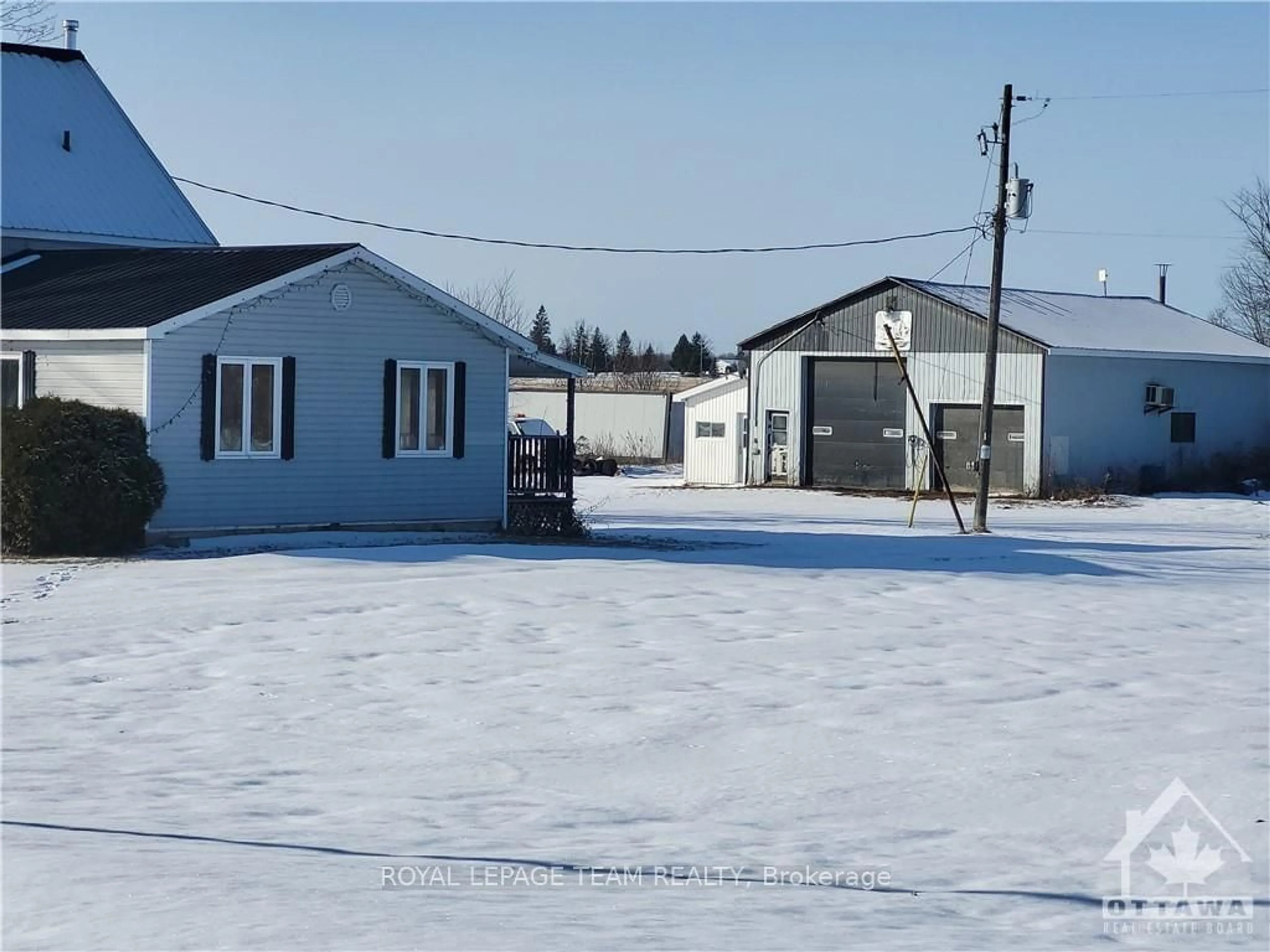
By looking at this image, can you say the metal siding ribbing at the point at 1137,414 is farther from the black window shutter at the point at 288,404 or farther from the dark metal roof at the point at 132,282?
the black window shutter at the point at 288,404

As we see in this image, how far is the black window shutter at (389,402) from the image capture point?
25.1 metres

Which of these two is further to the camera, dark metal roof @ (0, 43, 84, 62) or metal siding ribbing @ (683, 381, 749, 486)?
metal siding ribbing @ (683, 381, 749, 486)

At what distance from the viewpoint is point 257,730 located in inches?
484

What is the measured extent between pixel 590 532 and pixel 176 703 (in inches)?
610

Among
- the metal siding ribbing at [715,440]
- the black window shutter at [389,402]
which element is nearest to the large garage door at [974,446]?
the metal siding ribbing at [715,440]

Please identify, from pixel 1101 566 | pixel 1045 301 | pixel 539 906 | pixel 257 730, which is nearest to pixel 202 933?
pixel 539 906

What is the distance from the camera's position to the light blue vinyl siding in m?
22.9

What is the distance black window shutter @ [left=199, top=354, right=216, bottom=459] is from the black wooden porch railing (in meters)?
5.51

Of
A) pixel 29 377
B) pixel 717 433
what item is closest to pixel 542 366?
pixel 29 377

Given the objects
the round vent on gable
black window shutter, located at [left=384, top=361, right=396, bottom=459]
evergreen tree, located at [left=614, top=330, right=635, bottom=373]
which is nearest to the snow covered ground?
black window shutter, located at [left=384, top=361, right=396, bottom=459]

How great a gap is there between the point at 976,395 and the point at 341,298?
22.2m

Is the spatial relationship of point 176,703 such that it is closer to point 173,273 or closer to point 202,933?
point 202,933

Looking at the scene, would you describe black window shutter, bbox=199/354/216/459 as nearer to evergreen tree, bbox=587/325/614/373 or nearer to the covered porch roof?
the covered porch roof

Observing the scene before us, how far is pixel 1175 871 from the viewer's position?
9.29 metres
